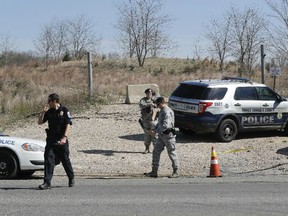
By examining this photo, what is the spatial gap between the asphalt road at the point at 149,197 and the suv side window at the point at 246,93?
481 cm

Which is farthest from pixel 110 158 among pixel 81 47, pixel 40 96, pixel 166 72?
pixel 81 47

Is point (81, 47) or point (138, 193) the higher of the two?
point (81, 47)

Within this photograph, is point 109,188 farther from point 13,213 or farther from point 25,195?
point 13,213

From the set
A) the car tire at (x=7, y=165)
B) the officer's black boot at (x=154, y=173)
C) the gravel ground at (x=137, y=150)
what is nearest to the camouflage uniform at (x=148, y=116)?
the gravel ground at (x=137, y=150)

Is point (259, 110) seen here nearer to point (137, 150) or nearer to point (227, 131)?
point (227, 131)

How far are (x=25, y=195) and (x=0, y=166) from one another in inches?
90.6

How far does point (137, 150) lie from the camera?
606 inches

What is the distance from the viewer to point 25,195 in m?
9.46

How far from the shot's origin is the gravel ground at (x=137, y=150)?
13.2 meters

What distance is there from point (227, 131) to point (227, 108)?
670mm

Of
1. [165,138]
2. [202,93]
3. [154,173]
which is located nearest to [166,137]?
[165,138]

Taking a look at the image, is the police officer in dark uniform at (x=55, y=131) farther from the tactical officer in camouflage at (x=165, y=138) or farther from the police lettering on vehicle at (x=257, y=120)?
the police lettering on vehicle at (x=257, y=120)

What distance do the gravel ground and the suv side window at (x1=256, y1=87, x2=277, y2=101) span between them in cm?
119

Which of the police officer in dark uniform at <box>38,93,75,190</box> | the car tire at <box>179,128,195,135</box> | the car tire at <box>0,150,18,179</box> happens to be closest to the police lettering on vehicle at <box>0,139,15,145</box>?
the car tire at <box>0,150,18,179</box>
